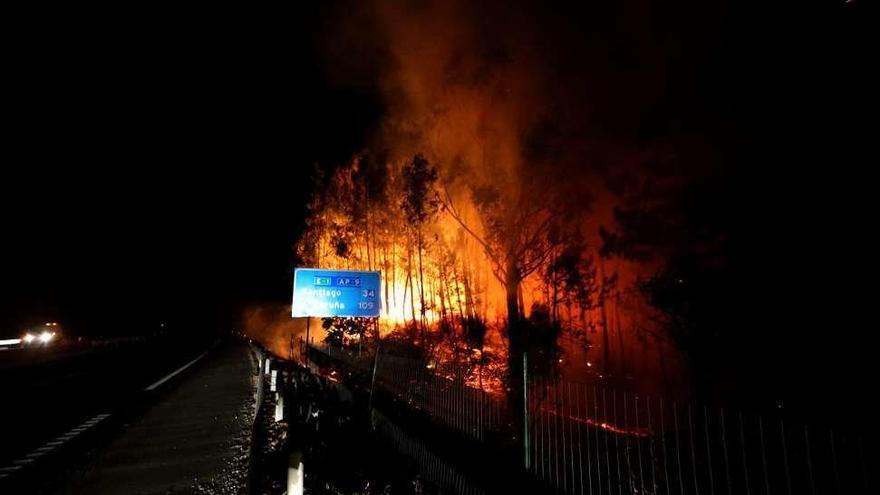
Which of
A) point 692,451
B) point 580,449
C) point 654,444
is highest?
point 692,451

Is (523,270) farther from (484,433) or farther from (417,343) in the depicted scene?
(484,433)

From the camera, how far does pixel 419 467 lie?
22.3 ft

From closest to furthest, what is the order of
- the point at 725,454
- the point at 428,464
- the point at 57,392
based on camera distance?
the point at 725,454 → the point at 428,464 → the point at 57,392

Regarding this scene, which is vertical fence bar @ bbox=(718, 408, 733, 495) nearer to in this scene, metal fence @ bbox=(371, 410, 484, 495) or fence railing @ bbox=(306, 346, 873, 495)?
fence railing @ bbox=(306, 346, 873, 495)

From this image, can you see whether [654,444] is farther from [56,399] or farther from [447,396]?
[56,399]

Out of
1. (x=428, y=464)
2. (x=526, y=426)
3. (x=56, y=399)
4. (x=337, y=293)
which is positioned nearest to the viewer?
(x=526, y=426)

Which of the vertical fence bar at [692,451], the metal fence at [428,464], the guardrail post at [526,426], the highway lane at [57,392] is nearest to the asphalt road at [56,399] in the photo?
the highway lane at [57,392]

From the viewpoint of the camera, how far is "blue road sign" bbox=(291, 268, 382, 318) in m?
10.8

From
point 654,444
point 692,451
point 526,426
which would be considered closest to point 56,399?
point 526,426

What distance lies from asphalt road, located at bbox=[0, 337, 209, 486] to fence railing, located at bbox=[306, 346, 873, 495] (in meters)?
6.10

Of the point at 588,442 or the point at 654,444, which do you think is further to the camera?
the point at 588,442

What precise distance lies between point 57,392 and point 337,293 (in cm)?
947

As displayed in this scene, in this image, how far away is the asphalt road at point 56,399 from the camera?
24.1ft

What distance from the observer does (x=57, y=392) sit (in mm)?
13156
